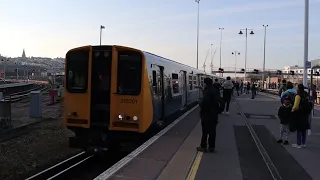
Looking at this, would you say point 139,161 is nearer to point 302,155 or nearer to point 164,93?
point 302,155

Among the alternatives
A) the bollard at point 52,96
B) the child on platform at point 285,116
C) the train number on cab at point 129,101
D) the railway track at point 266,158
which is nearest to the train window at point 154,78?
the train number on cab at point 129,101

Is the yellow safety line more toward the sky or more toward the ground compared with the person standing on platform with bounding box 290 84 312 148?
more toward the ground

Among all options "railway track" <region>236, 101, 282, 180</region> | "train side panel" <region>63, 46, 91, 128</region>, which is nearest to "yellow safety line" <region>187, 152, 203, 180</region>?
"railway track" <region>236, 101, 282, 180</region>

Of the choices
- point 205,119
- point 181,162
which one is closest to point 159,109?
point 205,119

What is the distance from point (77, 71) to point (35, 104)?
12226 millimetres

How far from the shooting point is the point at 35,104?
69.1 ft

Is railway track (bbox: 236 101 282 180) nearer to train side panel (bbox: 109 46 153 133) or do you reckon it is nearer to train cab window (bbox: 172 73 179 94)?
train side panel (bbox: 109 46 153 133)

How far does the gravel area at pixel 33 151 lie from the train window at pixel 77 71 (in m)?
2.58

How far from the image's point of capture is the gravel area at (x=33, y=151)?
34.5 ft

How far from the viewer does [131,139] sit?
967 cm

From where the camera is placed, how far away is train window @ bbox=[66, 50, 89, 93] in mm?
9750

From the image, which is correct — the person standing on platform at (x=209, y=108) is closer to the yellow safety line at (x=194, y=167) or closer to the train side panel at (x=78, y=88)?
the yellow safety line at (x=194, y=167)

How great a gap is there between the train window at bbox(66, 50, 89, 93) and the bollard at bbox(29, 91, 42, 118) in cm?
1169

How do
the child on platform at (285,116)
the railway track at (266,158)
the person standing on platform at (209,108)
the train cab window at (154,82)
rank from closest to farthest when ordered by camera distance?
the railway track at (266,158), the person standing on platform at (209,108), the child on platform at (285,116), the train cab window at (154,82)
